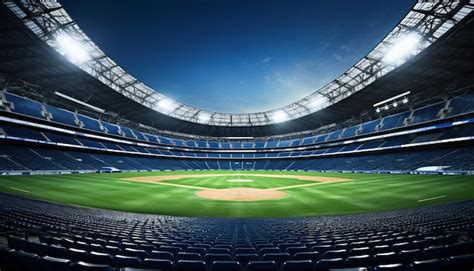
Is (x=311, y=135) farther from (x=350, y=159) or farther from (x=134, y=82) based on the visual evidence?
(x=134, y=82)

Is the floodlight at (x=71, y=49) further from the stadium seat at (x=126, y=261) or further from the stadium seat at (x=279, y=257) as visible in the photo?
the stadium seat at (x=279, y=257)

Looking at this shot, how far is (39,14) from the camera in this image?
79.6 feet

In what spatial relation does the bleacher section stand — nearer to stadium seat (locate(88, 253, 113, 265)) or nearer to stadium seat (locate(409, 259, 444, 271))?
stadium seat (locate(409, 259, 444, 271))

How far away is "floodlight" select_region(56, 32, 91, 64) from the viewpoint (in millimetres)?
30267

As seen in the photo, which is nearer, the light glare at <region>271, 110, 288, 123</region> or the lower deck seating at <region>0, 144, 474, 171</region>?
the lower deck seating at <region>0, 144, 474, 171</region>

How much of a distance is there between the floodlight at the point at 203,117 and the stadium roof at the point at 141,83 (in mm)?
16803

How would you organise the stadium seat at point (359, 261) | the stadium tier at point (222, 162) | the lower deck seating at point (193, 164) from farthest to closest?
the stadium tier at point (222, 162), the lower deck seating at point (193, 164), the stadium seat at point (359, 261)

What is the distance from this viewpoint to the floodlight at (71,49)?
30.3 meters

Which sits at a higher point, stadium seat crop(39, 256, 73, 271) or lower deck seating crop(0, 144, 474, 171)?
lower deck seating crop(0, 144, 474, 171)

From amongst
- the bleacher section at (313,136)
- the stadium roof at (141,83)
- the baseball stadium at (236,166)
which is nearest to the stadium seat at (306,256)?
the baseball stadium at (236,166)

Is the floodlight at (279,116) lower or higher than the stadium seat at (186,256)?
higher

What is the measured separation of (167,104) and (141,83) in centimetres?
1399

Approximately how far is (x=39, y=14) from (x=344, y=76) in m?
46.9

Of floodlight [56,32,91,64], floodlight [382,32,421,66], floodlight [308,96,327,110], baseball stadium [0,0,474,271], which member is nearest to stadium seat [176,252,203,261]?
baseball stadium [0,0,474,271]
